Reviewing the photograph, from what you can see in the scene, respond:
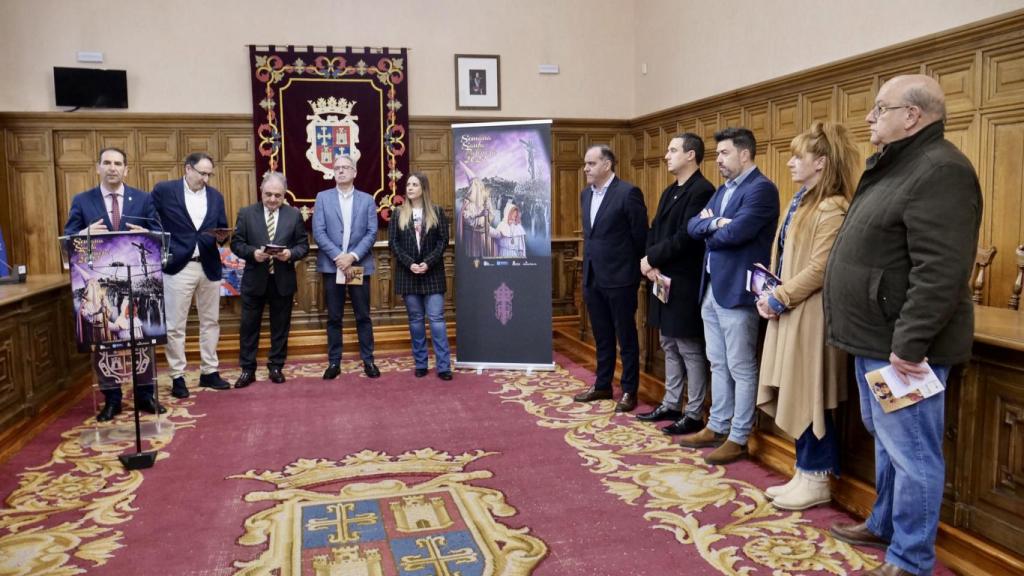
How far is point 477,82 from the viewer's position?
8.22 metres

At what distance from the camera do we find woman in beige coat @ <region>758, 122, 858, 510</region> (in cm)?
304

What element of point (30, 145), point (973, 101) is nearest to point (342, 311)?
point (30, 145)

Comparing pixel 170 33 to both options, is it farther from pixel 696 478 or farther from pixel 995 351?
pixel 995 351

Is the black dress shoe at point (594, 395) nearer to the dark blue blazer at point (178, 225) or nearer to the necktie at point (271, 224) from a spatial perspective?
the necktie at point (271, 224)

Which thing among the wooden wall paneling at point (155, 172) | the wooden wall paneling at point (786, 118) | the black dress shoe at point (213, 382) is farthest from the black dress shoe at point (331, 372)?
the wooden wall paneling at point (786, 118)

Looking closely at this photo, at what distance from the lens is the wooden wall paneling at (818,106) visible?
222 inches

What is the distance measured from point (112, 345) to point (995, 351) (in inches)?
165

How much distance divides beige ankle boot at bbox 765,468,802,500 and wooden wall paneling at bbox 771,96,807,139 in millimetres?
3489

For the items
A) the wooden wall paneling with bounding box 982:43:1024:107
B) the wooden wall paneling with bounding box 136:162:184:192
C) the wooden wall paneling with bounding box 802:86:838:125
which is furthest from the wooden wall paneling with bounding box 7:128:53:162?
the wooden wall paneling with bounding box 982:43:1024:107

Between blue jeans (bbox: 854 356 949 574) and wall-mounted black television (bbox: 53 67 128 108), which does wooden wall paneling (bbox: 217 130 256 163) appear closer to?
wall-mounted black television (bbox: 53 67 128 108)

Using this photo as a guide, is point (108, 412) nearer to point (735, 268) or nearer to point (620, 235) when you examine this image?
point (620, 235)

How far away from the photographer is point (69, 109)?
734 cm

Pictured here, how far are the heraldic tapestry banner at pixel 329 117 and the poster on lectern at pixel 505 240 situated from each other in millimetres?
2275

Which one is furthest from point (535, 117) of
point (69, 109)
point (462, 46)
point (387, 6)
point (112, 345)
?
point (112, 345)
